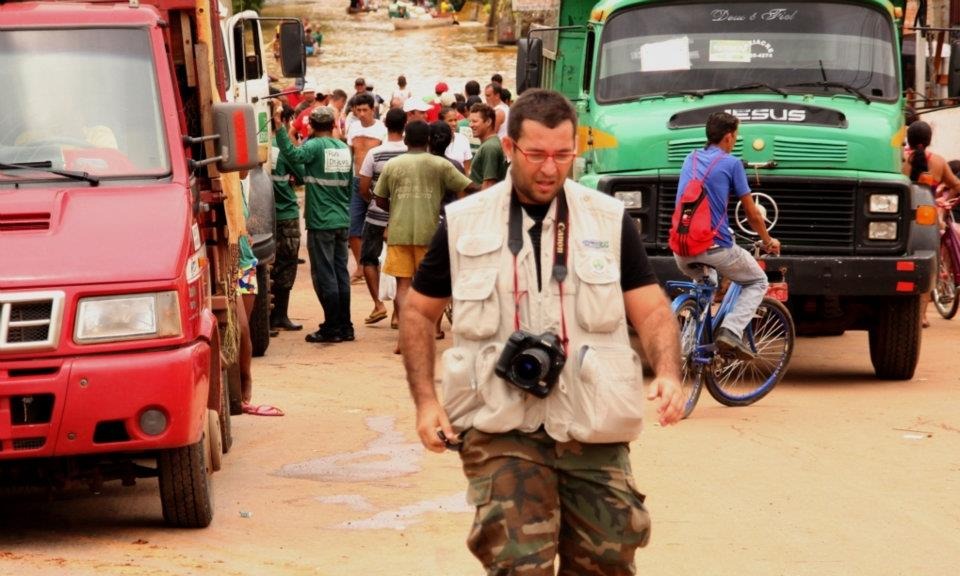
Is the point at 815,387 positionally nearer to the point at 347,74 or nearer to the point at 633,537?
the point at 633,537

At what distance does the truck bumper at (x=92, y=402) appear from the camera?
6.91 meters

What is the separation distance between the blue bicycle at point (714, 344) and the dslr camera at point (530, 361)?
5.90 metres

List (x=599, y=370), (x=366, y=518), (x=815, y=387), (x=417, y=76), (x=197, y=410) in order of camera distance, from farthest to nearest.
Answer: (x=417, y=76) → (x=815, y=387) → (x=366, y=518) → (x=197, y=410) → (x=599, y=370)

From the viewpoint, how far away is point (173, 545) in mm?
7340

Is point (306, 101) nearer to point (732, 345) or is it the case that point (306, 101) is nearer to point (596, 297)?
point (732, 345)

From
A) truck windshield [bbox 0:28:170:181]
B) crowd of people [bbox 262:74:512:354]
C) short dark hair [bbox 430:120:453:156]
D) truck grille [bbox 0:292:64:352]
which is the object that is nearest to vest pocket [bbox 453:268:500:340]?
truck grille [bbox 0:292:64:352]

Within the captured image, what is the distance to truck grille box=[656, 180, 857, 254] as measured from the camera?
1201 cm

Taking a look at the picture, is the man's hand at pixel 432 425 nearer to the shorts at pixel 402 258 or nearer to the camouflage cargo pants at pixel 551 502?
the camouflage cargo pants at pixel 551 502

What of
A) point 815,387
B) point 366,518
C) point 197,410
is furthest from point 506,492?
point 815,387

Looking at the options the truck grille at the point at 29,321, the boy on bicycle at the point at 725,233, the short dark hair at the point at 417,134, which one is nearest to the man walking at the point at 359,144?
the short dark hair at the point at 417,134

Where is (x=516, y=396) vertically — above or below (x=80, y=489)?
above

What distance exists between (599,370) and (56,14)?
14.6 ft

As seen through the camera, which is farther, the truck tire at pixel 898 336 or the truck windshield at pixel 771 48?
the truck windshield at pixel 771 48

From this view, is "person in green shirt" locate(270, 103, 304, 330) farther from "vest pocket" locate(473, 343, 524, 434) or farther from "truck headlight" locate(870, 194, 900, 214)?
"vest pocket" locate(473, 343, 524, 434)
